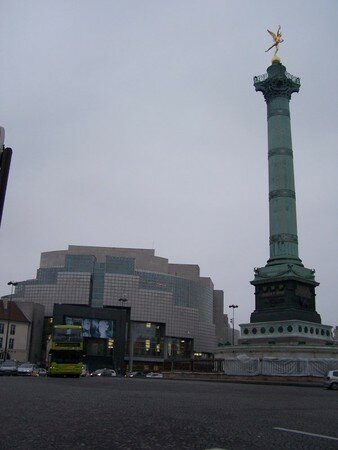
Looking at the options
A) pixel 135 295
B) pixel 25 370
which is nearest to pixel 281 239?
pixel 25 370

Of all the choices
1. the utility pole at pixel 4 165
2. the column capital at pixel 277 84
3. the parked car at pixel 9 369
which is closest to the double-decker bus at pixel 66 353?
the parked car at pixel 9 369

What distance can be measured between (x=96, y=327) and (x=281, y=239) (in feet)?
243

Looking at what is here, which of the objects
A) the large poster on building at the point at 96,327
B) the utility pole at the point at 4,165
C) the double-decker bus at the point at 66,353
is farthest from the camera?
the large poster on building at the point at 96,327

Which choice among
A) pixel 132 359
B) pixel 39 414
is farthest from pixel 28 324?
pixel 39 414

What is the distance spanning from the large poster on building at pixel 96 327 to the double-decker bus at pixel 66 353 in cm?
7398

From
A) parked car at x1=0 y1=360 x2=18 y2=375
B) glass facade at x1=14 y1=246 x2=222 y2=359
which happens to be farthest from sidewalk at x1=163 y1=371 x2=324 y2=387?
glass facade at x1=14 y1=246 x2=222 y2=359

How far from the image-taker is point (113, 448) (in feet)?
18.2

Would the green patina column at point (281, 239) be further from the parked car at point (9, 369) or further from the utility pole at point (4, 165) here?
the utility pole at point (4, 165)

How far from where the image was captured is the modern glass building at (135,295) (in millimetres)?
133500

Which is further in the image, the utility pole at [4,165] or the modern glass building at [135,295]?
the modern glass building at [135,295]

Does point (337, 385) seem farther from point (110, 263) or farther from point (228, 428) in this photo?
point (110, 263)

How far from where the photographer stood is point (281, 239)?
5131 cm

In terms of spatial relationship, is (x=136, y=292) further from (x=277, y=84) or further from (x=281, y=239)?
(x=277, y=84)

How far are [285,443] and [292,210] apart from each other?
47820 mm
